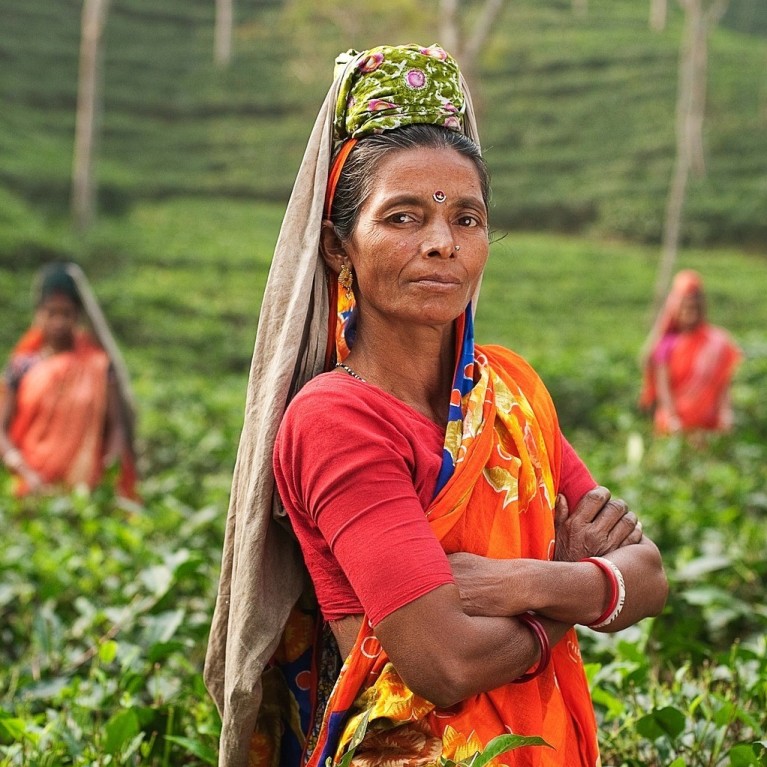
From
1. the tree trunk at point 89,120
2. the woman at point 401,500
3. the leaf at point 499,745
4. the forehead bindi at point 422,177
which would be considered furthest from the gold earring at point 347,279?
the tree trunk at point 89,120

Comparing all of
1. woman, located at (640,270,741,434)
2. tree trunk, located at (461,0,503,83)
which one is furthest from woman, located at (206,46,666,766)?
tree trunk, located at (461,0,503,83)

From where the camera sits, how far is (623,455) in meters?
6.75

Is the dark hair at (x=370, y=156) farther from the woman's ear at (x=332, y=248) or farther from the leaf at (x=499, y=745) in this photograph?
the leaf at (x=499, y=745)

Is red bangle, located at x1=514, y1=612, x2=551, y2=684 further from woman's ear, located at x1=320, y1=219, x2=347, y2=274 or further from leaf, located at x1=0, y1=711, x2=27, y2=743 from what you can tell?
leaf, located at x1=0, y1=711, x2=27, y2=743

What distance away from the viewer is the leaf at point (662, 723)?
1946 mm

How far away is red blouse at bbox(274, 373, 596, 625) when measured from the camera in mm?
1407

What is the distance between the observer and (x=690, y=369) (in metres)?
7.57

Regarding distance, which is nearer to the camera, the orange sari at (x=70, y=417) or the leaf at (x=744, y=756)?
the leaf at (x=744, y=756)

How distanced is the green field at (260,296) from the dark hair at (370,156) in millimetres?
1007

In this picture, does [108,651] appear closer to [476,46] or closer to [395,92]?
[395,92]

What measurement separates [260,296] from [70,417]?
37.5ft

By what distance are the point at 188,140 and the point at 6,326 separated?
32.4ft

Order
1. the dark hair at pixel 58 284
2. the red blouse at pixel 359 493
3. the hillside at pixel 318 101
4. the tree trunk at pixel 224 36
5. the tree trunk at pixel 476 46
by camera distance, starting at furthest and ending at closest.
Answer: the tree trunk at pixel 224 36, the hillside at pixel 318 101, the tree trunk at pixel 476 46, the dark hair at pixel 58 284, the red blouse at pixel 359 493

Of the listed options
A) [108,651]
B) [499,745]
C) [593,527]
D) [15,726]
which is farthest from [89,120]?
[499,745]
